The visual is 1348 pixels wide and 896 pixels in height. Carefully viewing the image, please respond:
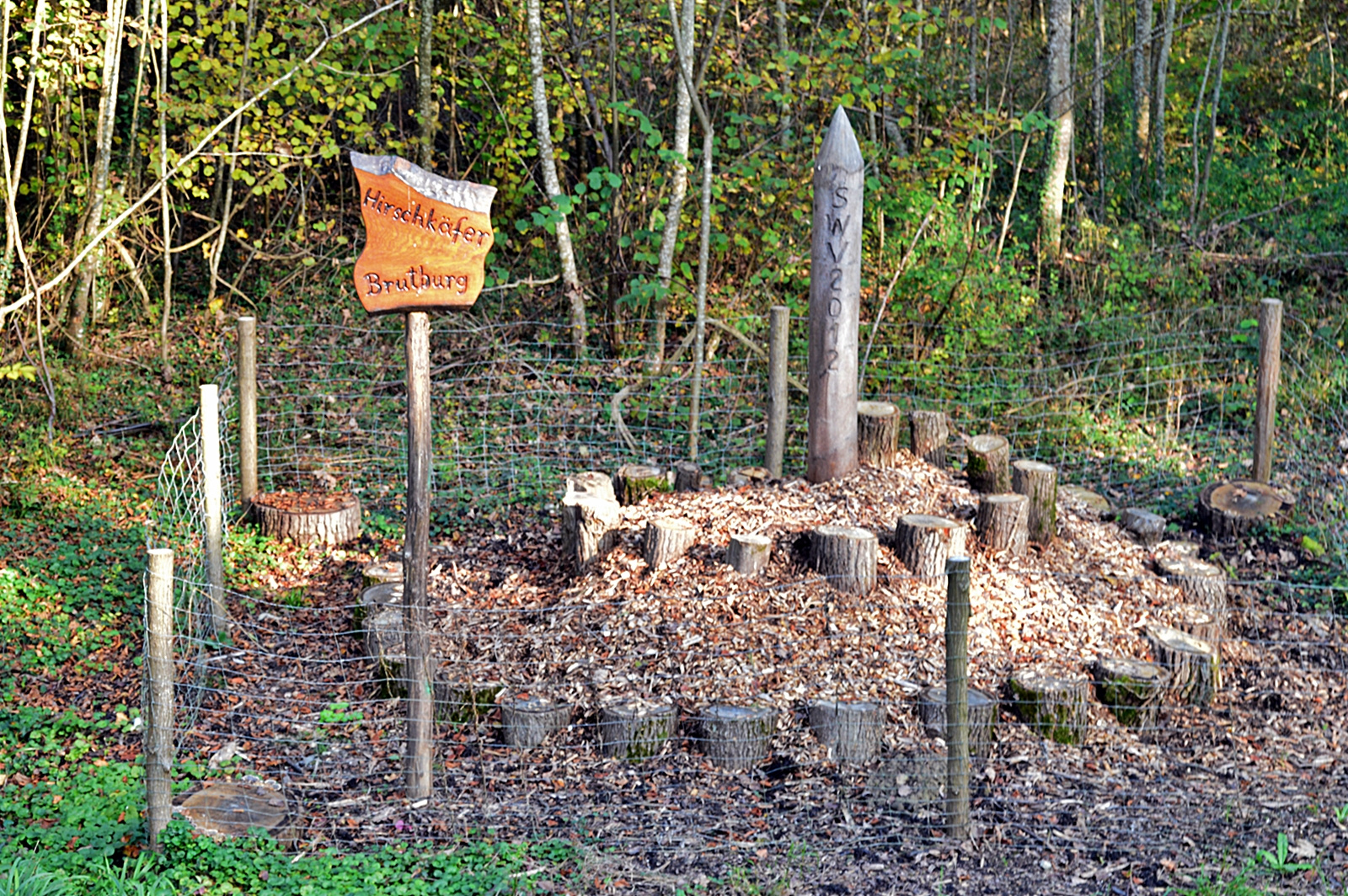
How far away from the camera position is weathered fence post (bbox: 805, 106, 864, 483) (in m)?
7.05

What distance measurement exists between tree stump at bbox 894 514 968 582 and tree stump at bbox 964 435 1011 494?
1.04m

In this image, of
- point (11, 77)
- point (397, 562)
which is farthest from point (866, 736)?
point (11, 77)

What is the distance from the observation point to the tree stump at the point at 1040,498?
22.4 feet

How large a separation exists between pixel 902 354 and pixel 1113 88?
23.4 ft

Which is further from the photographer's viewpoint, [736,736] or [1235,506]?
[1235,506]

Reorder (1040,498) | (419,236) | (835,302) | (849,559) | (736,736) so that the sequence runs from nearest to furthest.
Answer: (419,236) < (736,736) < (849,559) < (1040,498) < (835,302)

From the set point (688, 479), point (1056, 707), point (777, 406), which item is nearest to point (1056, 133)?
point (777, 406)

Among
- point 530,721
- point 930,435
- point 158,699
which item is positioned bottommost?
point 530,721

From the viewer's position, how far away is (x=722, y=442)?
910cm

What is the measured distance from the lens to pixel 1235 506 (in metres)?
7.70

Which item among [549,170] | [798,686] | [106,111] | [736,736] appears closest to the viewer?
[736,736]

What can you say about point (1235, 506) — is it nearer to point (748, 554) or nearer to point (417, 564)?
point (748, 554)

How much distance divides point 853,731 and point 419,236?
268cm

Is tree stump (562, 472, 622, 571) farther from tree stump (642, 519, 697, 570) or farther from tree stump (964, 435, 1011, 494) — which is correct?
tree stump (964, 435, 1011, 494)
